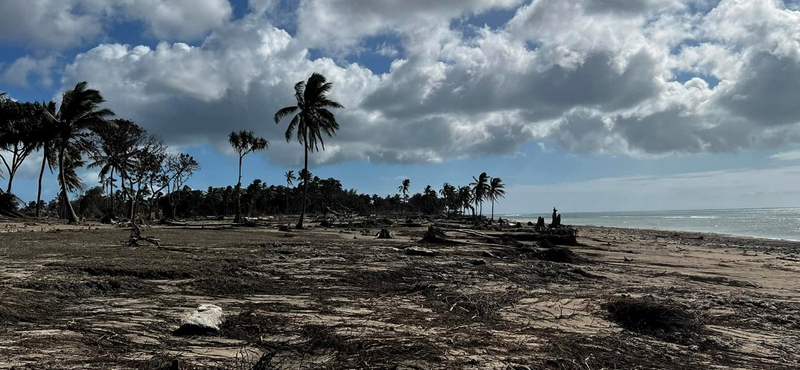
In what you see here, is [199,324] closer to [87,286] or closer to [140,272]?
[87,286]

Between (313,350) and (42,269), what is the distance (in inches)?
272

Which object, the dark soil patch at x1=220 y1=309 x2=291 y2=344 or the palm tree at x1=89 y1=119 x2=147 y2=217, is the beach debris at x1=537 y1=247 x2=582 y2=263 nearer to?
the dark soil patch at x1=220 y1=309 x2=291 y2=344

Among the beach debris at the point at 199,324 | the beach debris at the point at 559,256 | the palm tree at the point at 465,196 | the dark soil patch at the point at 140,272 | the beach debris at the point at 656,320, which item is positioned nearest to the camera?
the beach debris at the point at 199,324

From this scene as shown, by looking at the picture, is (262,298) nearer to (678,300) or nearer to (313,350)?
(313,350)

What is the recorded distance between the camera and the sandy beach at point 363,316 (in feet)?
15.3

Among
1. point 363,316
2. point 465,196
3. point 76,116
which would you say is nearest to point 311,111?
point 76,116

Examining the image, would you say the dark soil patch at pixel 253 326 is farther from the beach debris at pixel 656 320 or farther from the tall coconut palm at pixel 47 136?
the tall coconut palm at pixel 47 136

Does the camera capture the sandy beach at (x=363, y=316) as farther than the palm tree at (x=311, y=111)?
No

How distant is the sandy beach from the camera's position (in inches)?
183

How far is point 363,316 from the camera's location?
21.6 feet

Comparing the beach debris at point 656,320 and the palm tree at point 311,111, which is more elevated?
the palm tree at point 311,111

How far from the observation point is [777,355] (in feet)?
18.5

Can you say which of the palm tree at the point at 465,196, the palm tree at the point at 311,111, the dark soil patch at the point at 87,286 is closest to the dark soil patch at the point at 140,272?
the dark soil patch at the point at 87,286

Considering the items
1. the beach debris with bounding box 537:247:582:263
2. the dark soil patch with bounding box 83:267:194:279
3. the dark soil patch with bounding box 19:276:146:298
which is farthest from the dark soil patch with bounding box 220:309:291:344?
the beach debris with bounding box 537:247:582:263
